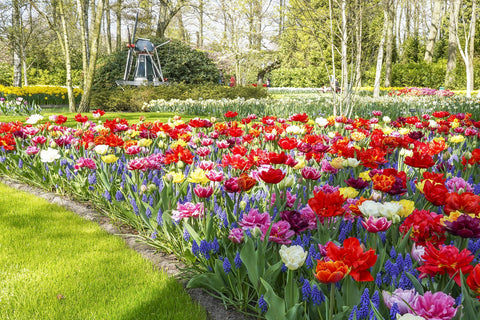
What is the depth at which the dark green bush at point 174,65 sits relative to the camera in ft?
53.1

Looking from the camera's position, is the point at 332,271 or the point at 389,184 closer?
the point at 332,271

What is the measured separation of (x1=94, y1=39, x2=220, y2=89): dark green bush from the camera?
16172 millimetres

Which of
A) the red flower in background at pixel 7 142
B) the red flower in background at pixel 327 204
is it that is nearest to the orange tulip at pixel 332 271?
the red flower in background at pixel 327 204

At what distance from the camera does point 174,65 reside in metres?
17.1

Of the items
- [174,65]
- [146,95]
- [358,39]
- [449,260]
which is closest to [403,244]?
[449,260]

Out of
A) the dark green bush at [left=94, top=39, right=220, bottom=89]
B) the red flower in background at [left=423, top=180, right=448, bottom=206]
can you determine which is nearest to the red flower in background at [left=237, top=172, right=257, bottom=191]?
the red flower in background at [left=423, top=180, right=448, bottom=206]

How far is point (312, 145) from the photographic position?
3.06 metres

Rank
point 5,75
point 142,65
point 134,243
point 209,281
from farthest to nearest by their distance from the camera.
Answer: point 5,75 < point 142,65 < point 134,243 < point 209,281

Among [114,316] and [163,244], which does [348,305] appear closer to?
[114,316]

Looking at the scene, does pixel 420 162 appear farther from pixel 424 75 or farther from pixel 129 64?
pixel 424 75

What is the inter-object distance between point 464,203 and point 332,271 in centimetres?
73

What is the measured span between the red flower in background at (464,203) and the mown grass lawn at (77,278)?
115 cm

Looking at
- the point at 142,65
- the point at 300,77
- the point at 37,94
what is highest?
the point at 300,77

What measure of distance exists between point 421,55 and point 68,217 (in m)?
29.7
